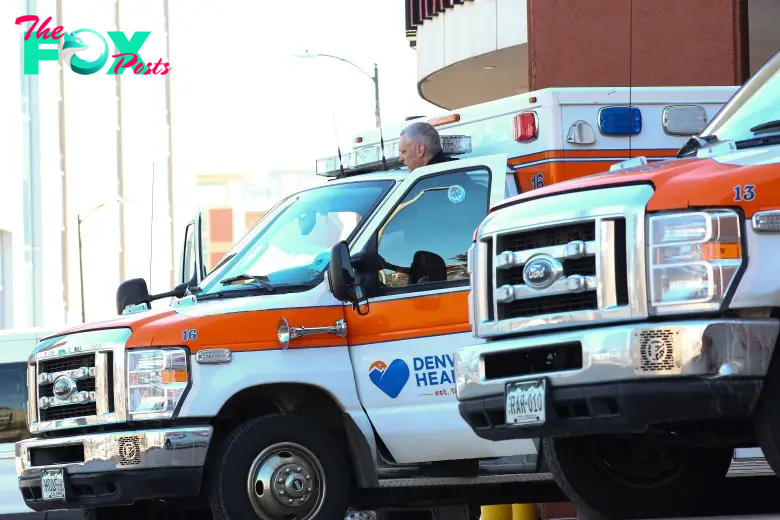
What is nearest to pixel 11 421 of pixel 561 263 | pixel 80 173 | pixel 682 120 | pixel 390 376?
pixel 390 376

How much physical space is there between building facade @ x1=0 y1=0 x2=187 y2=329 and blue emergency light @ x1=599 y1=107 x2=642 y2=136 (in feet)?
120

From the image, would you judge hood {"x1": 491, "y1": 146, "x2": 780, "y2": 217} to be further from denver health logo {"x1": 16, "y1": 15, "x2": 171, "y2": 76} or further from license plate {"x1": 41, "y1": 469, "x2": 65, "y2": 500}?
denver health logo {"x1": 16, "y1": 15, "x2": 171, "y2": 76}

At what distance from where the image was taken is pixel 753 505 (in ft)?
26.8

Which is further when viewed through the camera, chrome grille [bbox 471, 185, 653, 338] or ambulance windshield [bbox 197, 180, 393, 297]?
ambulance windshield [bbox 197, 180, 393, 297]

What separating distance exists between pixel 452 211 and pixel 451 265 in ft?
1.09

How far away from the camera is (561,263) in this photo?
7008mm

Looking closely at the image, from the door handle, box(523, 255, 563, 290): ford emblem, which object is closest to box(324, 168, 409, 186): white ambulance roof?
the door handle

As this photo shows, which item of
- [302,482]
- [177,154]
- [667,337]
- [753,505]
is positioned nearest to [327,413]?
[302,482]

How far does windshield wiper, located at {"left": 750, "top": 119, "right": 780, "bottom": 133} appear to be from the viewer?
7191 millimetres

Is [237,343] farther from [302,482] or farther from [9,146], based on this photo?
Result: [9,146]

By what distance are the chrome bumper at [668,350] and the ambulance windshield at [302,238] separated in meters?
3.17

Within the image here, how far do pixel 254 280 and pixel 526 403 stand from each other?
3.37 metres

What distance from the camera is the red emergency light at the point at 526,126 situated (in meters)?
10.0

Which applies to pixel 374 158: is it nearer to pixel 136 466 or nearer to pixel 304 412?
pixel 304 412
